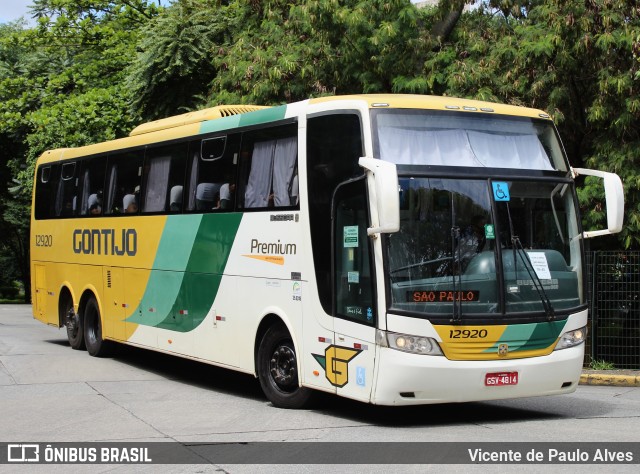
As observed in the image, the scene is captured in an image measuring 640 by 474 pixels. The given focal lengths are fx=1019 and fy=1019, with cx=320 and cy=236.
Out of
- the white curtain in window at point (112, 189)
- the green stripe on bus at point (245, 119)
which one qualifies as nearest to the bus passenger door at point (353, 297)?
the green stripe on bus at point (245, 119)

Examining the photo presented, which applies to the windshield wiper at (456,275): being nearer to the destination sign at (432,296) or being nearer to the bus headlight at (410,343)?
the destination sign at (432,296)

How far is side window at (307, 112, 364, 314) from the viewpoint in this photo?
33.7 ft

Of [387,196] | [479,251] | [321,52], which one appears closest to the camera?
[387,196]

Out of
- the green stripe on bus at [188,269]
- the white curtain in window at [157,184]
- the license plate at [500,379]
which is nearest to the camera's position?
the license plate at [500,379]

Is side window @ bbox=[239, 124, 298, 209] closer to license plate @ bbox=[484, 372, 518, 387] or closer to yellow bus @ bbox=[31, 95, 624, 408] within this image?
yellow bus @ bbox=[31, 95, 624, 408]

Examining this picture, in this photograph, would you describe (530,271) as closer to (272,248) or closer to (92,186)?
(272,248)

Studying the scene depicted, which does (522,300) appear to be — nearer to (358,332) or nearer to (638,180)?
(358,332)

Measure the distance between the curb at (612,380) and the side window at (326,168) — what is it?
5878mm

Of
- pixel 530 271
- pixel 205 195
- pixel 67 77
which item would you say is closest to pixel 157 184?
pixel 205 195

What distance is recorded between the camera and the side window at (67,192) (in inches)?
713

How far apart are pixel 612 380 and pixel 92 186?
8971 millimetres

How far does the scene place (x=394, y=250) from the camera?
31.9ft

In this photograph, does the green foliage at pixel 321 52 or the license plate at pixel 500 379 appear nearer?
the license plate at pixel 500 379

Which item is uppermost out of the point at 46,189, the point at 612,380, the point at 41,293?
the point at 46,189
